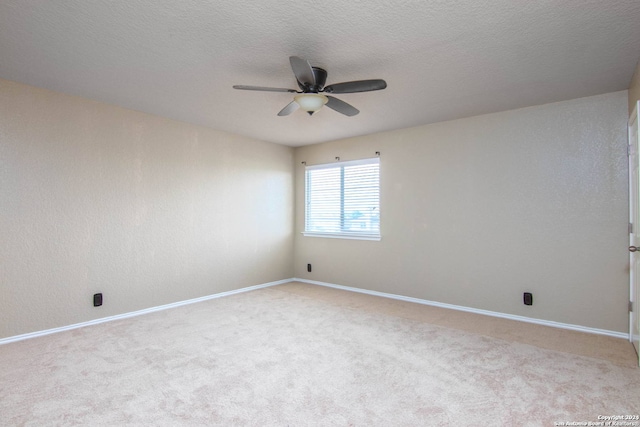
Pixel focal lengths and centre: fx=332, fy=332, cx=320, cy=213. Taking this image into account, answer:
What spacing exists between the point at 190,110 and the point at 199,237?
170 centimetres

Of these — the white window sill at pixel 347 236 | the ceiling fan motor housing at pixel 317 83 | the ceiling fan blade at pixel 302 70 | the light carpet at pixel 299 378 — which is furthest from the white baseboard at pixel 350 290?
the ceiling fan blade at pixel 302 70

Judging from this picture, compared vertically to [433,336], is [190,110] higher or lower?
higher

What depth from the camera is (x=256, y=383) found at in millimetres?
2291

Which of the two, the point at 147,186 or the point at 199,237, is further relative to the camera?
the point at 199,237

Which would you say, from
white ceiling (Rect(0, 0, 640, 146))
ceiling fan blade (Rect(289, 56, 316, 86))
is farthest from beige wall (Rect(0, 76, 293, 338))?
ceiling fan blade (Rect(289, 56, 316, 86))

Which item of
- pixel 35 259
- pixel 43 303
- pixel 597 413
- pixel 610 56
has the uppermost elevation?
pixel 610 56

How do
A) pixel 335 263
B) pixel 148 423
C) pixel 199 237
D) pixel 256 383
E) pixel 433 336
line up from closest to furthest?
pixel 148 423 → pixel 256 383 → pixel 433 336 → pixel 199 237 → pixel 335 263

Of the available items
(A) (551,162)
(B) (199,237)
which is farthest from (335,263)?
(A) (551,162)

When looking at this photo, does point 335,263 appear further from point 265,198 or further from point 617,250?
point 617,250

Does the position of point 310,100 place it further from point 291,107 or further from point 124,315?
point 124,315

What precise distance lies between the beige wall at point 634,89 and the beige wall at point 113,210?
4.48 meters

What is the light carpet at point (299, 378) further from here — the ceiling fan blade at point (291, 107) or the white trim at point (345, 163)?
the white trim at point (345, 163)

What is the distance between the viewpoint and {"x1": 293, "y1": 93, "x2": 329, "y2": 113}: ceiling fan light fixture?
2697mm

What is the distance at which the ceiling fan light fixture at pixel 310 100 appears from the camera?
270 cm
